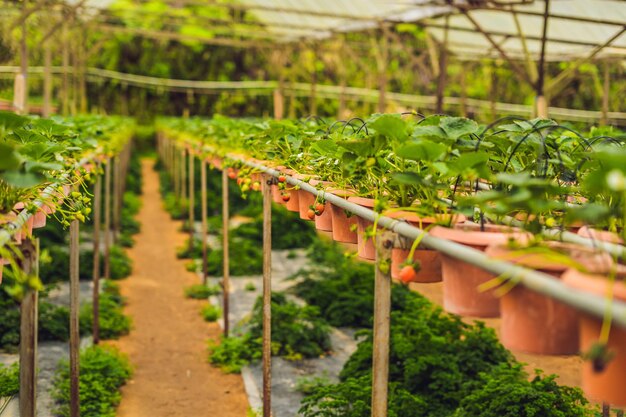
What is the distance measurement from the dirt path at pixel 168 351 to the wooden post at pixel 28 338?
2269 millimetres

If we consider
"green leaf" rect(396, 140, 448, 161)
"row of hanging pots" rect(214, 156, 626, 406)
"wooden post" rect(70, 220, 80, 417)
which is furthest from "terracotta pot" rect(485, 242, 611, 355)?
"wooden post" rect(70, 220, 80, 417)

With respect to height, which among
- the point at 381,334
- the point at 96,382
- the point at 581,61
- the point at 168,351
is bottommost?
the point at 168,351

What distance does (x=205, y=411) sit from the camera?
486 centimetres

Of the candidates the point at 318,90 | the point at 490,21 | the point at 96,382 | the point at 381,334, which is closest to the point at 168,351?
the point at 96,382

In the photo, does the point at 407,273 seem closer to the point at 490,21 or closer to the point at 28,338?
the point at 28,338

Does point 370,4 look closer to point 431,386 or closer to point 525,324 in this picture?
point 431,386

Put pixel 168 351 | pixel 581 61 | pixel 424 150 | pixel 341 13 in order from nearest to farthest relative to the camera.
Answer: pixel 424 150, pixel 168 351, pixel 581 61, pixel 341 13

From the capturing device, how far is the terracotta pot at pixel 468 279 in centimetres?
184

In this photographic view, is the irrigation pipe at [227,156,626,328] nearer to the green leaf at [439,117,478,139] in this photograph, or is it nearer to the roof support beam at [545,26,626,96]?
the green leaf at [439,117,478,139]

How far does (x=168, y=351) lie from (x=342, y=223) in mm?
3659

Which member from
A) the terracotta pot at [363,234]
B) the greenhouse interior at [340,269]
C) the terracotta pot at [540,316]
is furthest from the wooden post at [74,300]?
the terracotta pot at [540,316]

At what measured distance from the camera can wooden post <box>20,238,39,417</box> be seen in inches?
98.3

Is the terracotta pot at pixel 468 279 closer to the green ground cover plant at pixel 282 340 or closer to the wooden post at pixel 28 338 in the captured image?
the wooden post at pixel 28 338

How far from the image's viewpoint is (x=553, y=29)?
12914 millimetres
